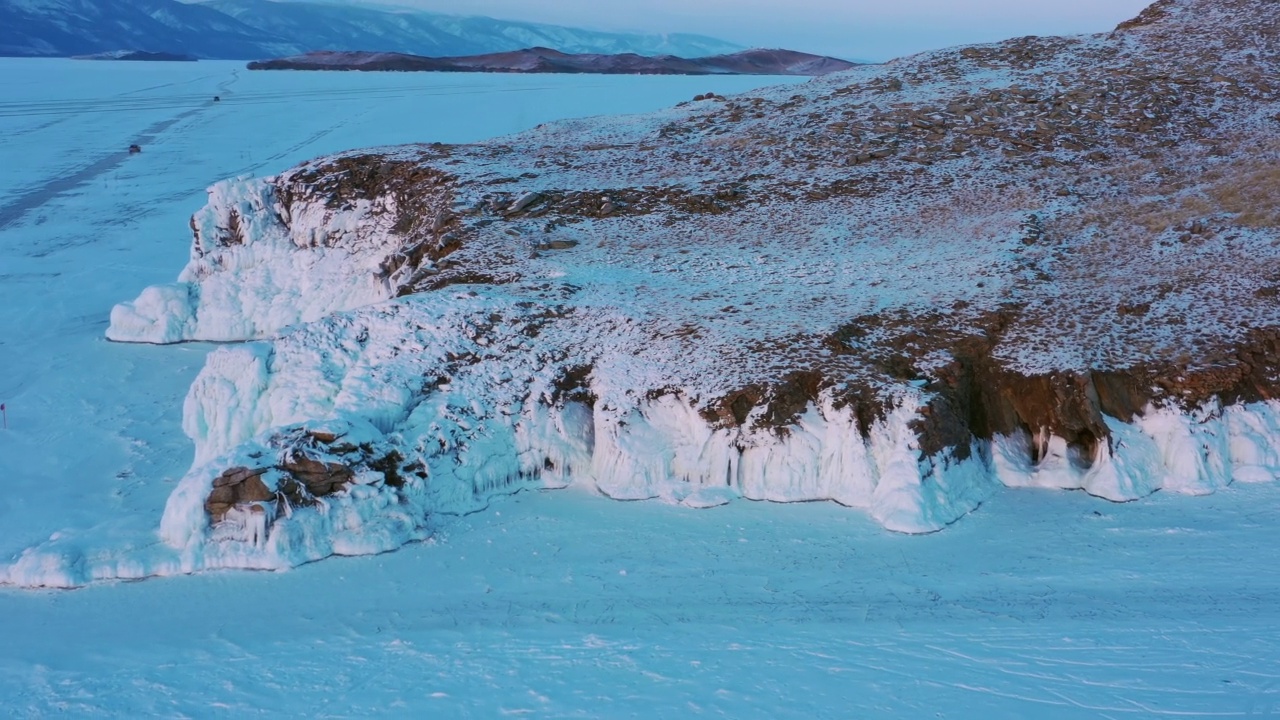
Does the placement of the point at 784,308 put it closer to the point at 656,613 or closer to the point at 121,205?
the point at 656,613

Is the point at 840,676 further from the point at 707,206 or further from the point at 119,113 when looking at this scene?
the point at 119,113

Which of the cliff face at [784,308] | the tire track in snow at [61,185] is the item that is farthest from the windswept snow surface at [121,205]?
the cliff face at [784,308]

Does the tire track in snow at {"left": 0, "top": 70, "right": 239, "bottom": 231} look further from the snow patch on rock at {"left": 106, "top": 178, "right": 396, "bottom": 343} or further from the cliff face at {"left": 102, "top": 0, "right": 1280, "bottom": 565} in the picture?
the cliff face at {"left": 102, "top": 0, "right": 1280, "bottom": 565}

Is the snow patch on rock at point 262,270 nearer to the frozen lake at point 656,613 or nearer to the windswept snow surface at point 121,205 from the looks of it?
the windswept snow surface at point 121,205

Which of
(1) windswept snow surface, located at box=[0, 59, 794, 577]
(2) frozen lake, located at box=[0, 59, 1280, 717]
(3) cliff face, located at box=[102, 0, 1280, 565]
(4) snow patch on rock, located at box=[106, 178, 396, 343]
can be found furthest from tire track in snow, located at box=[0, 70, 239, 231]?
(2) frozen lake, located at box=[0, 59, 1280, 717]

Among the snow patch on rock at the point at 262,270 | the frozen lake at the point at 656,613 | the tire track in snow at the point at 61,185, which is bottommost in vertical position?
the frozen lake at the point at 656,613

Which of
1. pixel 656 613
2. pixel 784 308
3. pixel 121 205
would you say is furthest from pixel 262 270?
pixel 656 613
